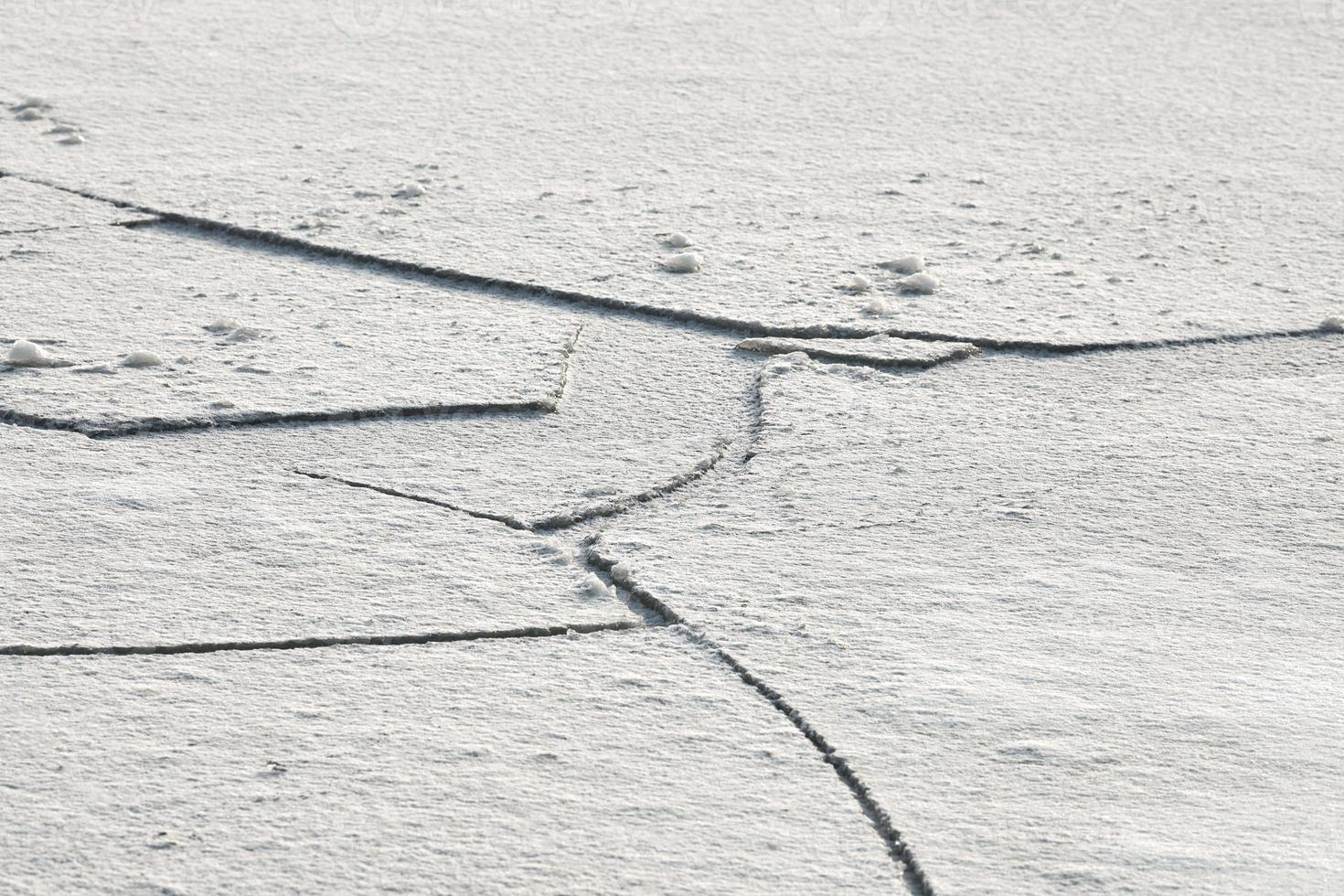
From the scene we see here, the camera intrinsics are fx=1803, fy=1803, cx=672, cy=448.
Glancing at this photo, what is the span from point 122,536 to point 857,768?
2.91 ft

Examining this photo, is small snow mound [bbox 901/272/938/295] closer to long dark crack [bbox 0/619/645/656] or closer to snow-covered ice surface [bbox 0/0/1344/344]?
snow-covered ice surface [bbox 0/0/1344/344]

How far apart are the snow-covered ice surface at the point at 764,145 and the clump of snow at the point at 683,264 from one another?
0.04 m

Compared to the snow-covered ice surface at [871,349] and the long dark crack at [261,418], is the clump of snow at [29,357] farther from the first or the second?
the snow-covered ice surface at [871,349]

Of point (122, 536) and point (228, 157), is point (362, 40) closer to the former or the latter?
point (228, 157)

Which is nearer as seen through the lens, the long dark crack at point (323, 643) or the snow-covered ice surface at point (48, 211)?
the long dark crack at point (323, 643)

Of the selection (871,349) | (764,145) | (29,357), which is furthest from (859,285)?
(29,357)

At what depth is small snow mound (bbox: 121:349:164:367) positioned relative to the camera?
8.07 ft

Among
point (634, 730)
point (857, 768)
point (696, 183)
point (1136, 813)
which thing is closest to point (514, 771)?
point (634, 730)

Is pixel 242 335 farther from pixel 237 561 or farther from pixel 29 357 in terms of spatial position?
pixel 237 561

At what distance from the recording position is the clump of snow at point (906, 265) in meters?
2.98

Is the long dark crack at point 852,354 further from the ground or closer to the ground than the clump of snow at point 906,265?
closer to the ground

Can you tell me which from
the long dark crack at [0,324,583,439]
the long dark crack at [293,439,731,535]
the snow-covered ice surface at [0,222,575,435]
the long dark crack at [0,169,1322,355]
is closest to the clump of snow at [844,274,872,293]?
the long dark crack at [0,169,1322,355]

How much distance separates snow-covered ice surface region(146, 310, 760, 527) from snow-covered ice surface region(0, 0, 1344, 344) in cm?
30

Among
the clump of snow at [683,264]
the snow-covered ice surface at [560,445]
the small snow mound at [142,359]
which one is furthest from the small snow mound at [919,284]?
the small snow mound at [142,359]
